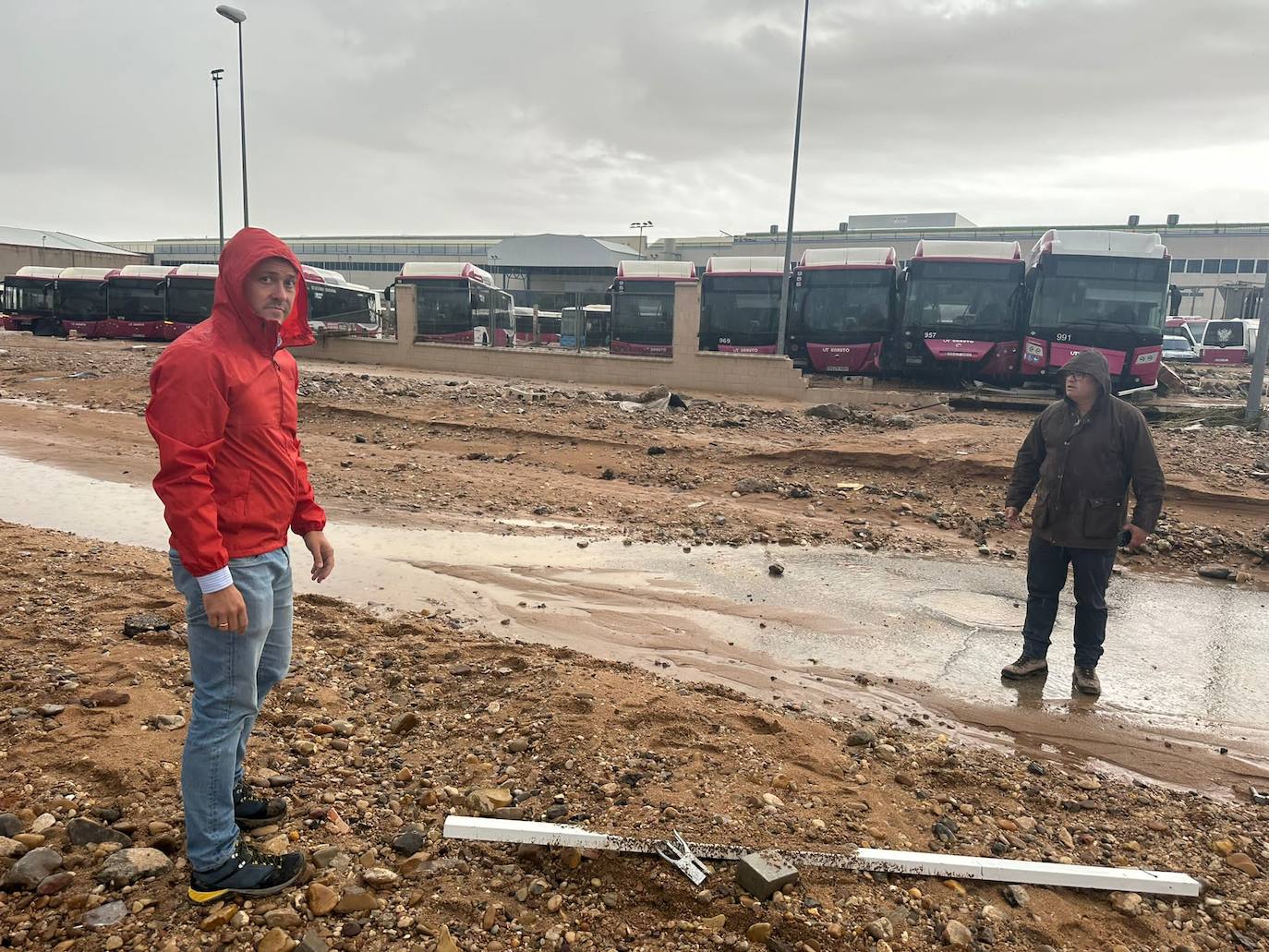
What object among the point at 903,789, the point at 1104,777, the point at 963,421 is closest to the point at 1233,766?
the point at 1104,777

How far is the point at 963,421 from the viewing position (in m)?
15.3

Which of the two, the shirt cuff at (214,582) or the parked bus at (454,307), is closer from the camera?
the shirt cuff at (214,582)

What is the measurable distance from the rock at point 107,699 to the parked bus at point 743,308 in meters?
19.6

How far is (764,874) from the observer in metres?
2.63

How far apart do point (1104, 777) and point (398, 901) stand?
10.6 ft

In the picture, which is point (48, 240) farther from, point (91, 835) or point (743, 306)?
point (91, 835)

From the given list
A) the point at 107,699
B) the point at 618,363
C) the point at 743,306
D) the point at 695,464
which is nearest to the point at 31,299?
the point at 618,363

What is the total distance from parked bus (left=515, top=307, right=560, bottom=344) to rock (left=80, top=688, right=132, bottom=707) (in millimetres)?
27584

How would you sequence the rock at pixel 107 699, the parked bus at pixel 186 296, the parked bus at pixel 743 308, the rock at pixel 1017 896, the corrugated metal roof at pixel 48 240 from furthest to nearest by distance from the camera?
the corrugated metal roof at pixel 48 240
the parked bus at pixel 186 296
the parked bus at pixel 743 308
the rock at pixel 107 699
the rock at pixel 1017 896

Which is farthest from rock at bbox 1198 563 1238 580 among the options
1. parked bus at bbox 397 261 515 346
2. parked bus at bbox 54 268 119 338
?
parked bus at bbox 54 268 119 338

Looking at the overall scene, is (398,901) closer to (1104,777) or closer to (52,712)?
(52,712)

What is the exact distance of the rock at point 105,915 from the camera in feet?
7.81

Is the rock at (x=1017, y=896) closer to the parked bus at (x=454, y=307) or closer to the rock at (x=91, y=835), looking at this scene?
the rock at (x=91, y=835)

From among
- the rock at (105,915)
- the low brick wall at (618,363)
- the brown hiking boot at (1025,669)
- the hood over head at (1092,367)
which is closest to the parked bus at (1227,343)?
the low brick wall at (618,363)
